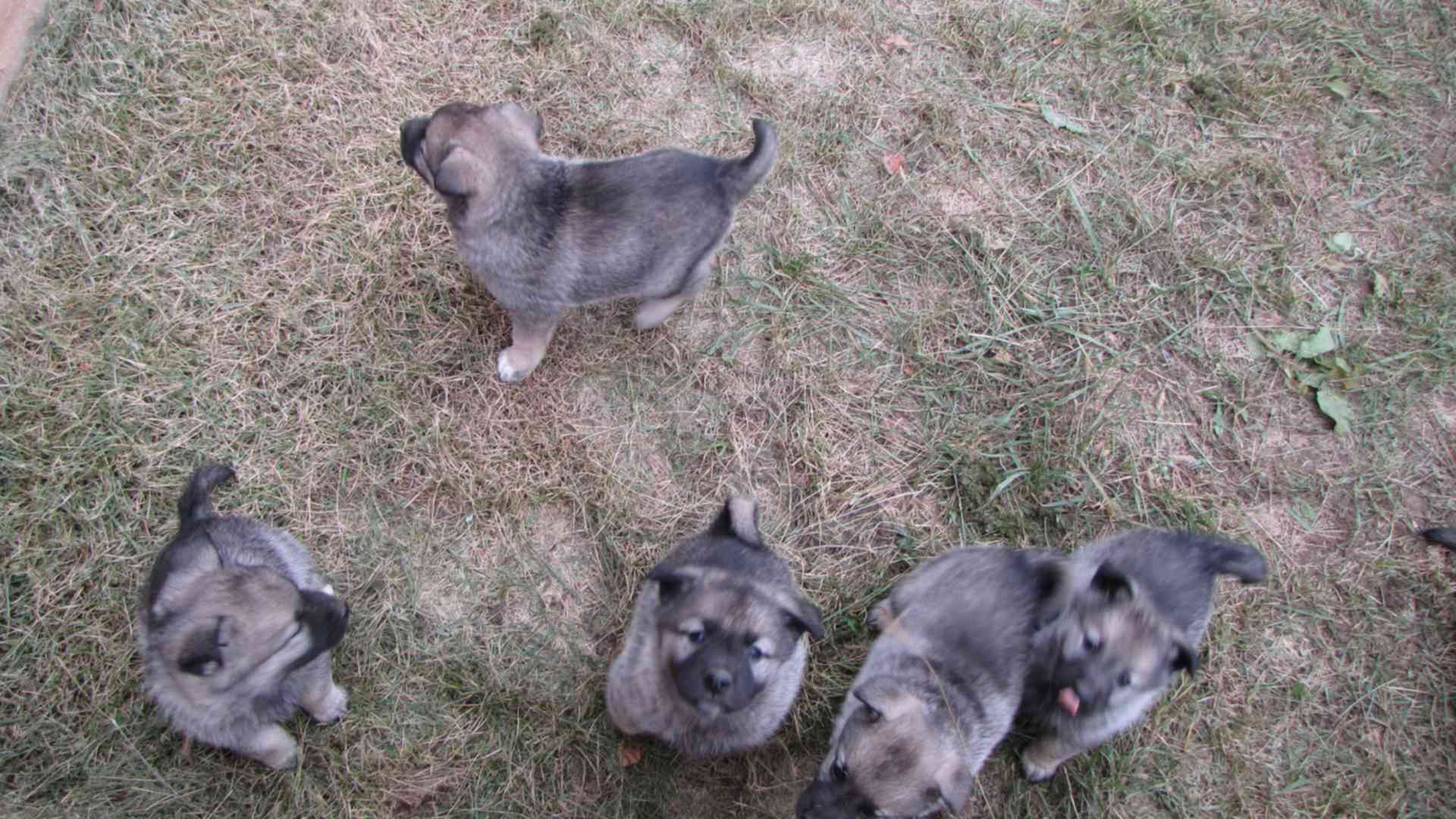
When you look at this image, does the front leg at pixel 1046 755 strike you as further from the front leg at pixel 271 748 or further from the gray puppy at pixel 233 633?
the front leg at pixel 271 748

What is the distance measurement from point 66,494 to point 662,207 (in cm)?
392

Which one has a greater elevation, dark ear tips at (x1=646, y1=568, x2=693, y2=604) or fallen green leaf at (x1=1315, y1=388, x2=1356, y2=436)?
dark ear tips at (x1=646, y1=568, x2=693, y2=604)

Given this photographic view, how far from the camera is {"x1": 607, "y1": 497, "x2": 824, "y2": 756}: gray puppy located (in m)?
3.59

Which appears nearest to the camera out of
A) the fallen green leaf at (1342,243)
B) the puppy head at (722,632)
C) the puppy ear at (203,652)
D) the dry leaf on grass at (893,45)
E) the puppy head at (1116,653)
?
the puppy ear at (203,652)

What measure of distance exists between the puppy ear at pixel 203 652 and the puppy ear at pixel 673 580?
189cm

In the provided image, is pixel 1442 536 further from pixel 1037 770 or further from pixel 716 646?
pixel 716 646

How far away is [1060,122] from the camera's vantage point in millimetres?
5863

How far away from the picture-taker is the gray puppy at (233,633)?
11.4 ft

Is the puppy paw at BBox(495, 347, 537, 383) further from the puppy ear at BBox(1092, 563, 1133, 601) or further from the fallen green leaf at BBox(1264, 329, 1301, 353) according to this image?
the fallen green leaf at BBox(1264, 329, 1301, 353)

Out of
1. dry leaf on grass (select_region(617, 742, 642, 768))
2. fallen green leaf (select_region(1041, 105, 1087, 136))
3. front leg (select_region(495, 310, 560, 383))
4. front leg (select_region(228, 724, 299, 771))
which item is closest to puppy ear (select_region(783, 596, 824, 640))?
dry leaf on grass (select_region(617, 742, 642, 768))

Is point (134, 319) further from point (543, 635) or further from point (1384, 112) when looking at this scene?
point (1384, 112)

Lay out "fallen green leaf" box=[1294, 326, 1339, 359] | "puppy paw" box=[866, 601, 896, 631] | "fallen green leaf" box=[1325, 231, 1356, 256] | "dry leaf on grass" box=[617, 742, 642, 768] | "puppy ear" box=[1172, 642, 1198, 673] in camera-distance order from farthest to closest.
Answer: "fallen green leaf" box=[1325, 231, 1356, 256]
"fallen green leaf" box=[1294, 326, 1339, 359]
"puppy paw" box=[866, 601, 896, 631]
"dry leaf on grass" box=[617, 742, 642, 768]
"puppy ear" box=[1172, 642, 1198, 673]

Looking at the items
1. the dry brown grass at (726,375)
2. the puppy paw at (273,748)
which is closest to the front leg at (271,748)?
the puppy paw at (273,748)

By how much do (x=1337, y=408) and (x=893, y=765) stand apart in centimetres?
424
